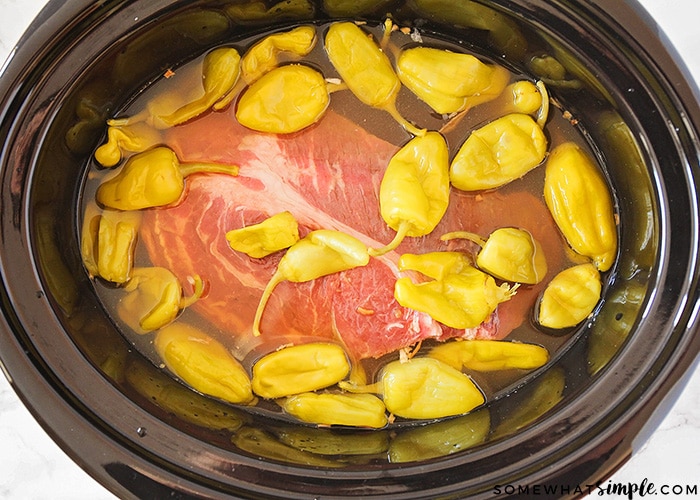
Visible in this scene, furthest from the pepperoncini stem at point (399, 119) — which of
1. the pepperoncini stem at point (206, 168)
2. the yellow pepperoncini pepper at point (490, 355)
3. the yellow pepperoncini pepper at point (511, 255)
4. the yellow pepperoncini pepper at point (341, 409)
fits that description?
the yellow pepperoncini pepper at point (341, 409)

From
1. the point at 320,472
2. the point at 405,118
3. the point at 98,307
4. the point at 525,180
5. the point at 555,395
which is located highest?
the point at 405,118

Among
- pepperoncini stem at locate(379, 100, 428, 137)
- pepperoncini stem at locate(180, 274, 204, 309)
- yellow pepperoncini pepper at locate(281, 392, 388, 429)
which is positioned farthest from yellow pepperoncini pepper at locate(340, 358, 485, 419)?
pepperoncini stem at locate(379, 100, 428, 137)

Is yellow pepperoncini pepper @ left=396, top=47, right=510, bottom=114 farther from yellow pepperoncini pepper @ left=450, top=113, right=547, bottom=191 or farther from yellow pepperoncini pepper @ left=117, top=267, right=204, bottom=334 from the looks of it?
yellow pepperoncini pepper @ left=117, top=267, right=204, bottom=334

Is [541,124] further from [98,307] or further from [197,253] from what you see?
[98,307]

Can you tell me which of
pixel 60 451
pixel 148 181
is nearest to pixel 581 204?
pixel 148 181

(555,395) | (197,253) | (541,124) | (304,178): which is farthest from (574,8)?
(197,253)

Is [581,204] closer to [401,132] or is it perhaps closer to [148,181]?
[401,132]
